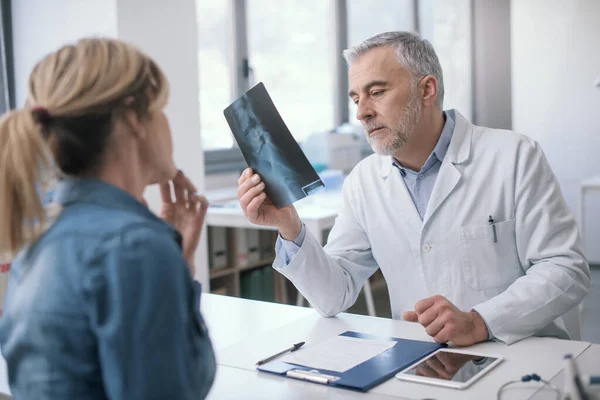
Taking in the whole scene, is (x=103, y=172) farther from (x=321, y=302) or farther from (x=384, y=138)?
(x=384, y=138)

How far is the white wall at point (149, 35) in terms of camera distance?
279 centimetres

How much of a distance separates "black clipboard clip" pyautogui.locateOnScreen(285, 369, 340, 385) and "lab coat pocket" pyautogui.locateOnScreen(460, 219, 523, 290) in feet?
1.94

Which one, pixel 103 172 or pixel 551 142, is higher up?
pixel 103 172

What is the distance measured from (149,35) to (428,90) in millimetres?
1532

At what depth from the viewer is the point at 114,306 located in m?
0.71

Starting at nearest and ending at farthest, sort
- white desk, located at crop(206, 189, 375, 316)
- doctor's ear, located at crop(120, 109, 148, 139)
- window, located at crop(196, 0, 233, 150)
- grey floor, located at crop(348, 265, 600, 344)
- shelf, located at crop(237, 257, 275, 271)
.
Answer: doctor's ear, located at crop(120, 109, 148, 139) → white desk, located at crop(206, 189, 375, 316) → grey floor, located at crop(348, 265, 600, 344) → shelf, located at crop(237, 257, 275, 271) → window, located at crop(196, 0, 233, 150)

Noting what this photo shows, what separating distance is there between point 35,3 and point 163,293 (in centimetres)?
264

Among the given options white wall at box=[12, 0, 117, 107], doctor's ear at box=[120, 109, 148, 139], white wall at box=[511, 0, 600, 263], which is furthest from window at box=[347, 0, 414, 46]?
doctor's ear at box=[120, 109, 148, 139]

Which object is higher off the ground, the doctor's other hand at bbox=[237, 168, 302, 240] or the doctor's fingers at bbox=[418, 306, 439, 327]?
the doctor's other hand at bbox=[237, 168, 302, 240]

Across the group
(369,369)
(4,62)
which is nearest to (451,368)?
(369,369)

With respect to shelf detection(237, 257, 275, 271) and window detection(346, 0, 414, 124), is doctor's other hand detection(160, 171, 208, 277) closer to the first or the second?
shelf detection(237, 257, 275, 271)

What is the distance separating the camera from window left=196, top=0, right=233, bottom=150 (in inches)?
168

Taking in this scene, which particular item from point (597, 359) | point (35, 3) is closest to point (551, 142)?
point (35, 3)

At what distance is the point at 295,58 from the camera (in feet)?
16.7
